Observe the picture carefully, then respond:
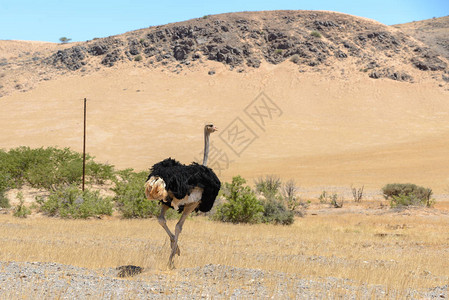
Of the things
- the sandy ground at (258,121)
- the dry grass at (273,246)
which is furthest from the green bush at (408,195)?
the sandy ground at (258,121)

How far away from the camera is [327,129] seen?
5797 cm

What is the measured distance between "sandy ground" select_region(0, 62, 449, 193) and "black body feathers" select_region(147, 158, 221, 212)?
26.1 metres

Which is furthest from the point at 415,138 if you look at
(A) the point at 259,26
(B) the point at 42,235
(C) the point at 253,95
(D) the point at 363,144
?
(B) the point at 42,235

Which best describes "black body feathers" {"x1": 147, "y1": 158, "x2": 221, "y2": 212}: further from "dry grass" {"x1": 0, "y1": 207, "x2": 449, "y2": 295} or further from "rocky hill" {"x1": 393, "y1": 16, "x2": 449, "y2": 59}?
"rocky hill" {"x1": 393, "y1": 16, "x2": 449, "y2": 59}

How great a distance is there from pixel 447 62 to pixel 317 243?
240ft

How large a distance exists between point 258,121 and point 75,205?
146 feet

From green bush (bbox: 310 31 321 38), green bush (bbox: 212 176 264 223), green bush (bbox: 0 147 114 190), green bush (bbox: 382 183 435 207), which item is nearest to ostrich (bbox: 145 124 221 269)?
green bush (bbox: 212 176 264 223)

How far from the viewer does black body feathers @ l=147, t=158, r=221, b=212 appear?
26.6 ft

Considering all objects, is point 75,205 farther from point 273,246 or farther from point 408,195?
point 408,195

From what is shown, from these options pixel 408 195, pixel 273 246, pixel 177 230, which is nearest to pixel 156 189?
pixel 177 230

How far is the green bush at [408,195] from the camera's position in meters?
22.4

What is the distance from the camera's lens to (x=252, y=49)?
8056 cm

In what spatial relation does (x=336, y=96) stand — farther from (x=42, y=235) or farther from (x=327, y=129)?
(x=42, y=235)

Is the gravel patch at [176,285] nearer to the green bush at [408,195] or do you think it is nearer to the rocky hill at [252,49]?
the green bush at [408,195]
